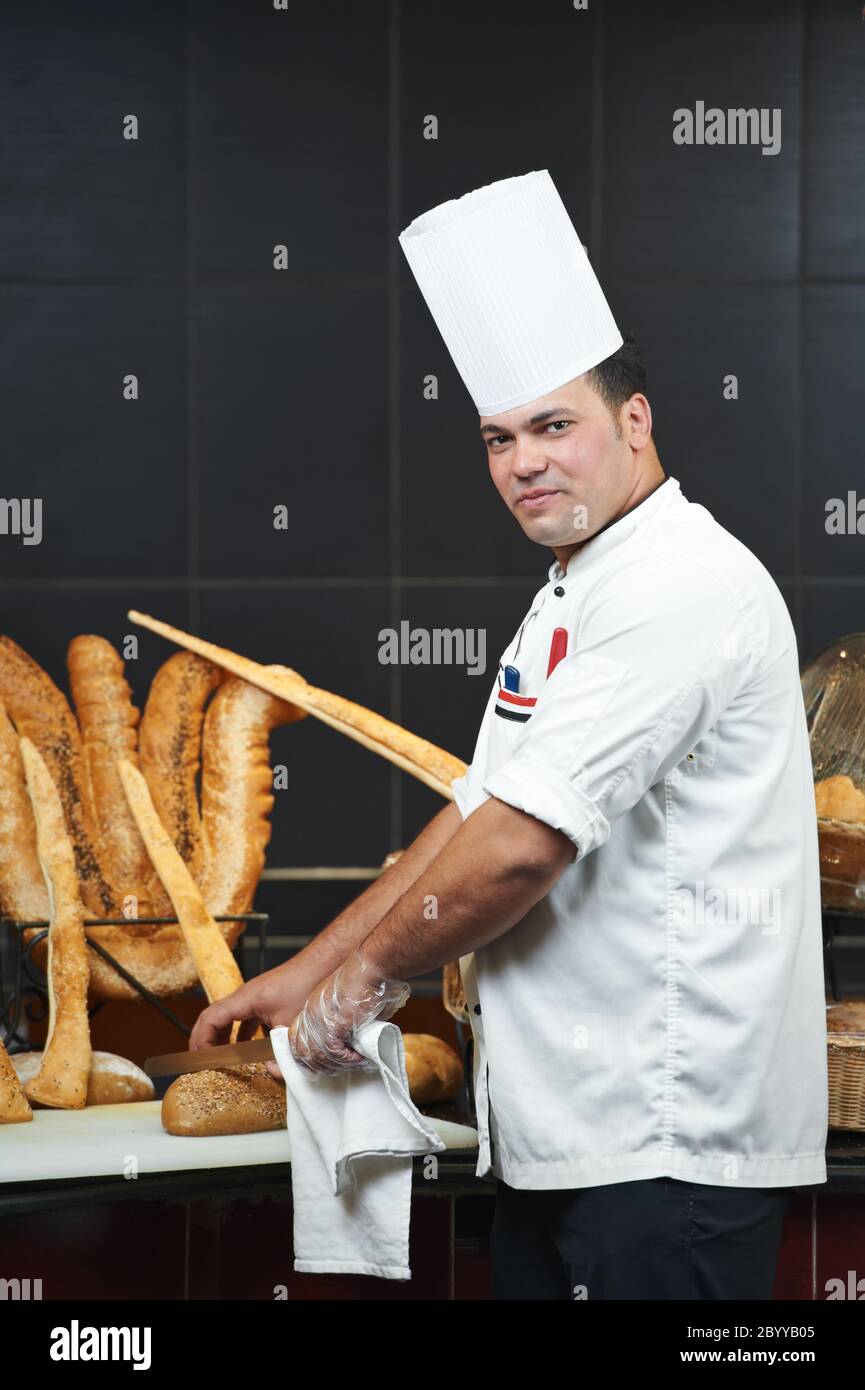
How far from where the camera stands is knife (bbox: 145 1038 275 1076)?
1562 mm

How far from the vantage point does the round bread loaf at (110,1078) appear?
1.86m

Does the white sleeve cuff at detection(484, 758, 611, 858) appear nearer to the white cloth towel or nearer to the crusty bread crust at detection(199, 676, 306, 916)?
the white cloth towel

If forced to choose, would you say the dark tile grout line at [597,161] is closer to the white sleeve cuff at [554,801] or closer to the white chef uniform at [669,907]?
the white chef uniform at [669,907]

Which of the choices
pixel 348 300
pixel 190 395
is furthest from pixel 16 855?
pixel 348 300

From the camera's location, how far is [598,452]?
139cm

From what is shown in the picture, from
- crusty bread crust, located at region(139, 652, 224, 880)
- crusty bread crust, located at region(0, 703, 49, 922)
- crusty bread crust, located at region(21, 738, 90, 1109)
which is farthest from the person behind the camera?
crusty bread crust, located at region(139, 652, 224, 880)

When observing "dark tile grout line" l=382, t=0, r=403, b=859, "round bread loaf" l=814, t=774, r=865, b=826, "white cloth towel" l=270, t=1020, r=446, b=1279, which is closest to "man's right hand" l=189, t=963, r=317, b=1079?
"white cloth towel" l=270, t=1020, r=446, b=1279

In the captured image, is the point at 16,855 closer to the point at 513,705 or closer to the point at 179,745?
the point at 179,745

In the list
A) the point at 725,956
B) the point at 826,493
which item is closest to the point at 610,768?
the point at 725,956

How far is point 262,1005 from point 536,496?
2.14 ft

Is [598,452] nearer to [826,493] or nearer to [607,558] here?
[607,558]

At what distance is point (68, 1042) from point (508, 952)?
75cm

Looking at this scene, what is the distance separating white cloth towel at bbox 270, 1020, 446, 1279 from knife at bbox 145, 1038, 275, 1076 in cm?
8

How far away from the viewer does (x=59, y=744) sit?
6.89 ft
